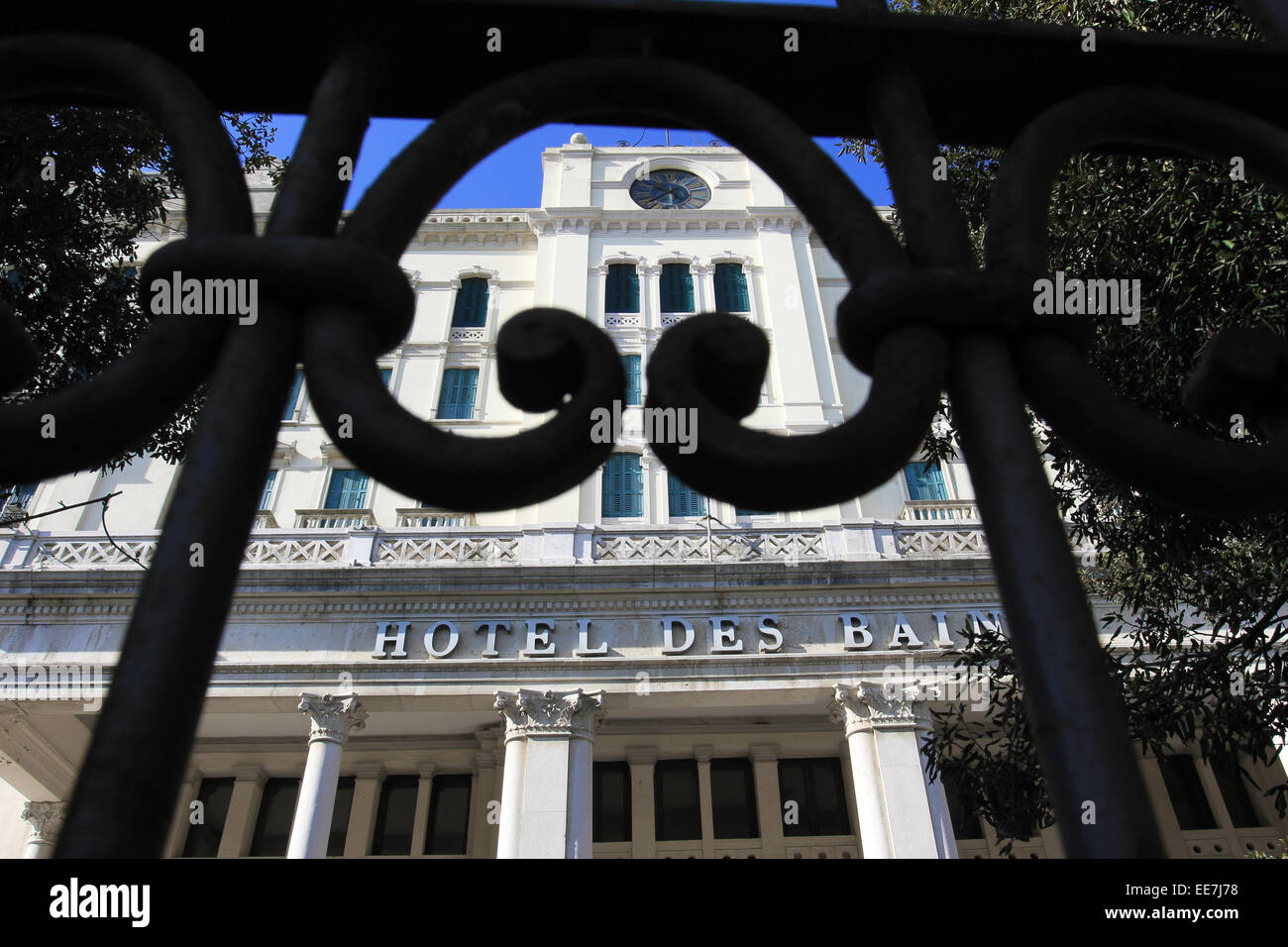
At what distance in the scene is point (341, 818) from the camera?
18781 millimetres

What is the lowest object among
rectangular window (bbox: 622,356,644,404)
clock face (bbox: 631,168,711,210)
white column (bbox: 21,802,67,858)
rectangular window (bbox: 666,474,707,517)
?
white column (bbox: 21,802,67,858)

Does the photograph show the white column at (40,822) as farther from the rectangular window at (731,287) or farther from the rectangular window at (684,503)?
the rectangular window at (731,287)

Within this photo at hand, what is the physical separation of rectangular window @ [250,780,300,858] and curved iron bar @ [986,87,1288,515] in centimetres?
2070

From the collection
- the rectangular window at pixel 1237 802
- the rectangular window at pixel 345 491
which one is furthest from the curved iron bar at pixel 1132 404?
the rectangular window at pixel 1237 802

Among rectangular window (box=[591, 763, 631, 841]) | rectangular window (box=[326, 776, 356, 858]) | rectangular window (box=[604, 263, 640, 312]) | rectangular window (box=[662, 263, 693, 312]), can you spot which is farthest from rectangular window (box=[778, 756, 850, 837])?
rectangular window (box=[604, 263, 640, 312])

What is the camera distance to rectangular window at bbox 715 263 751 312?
24.7m

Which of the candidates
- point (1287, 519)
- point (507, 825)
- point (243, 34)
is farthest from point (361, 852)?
point (243, 34)

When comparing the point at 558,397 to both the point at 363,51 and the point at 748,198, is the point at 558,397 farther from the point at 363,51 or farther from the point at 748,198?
the point at 748,198

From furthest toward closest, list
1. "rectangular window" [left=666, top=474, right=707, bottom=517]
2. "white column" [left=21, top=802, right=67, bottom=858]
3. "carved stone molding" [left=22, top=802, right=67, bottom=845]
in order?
"rectangular window" [left=666, top=474, right=707, bottom=517] < "carved stone molding" [left=22, top=802, right=67, bottom=845] < "white column" [left=21, top=802, right=67, bottom=858]

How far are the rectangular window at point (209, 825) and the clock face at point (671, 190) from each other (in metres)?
19.3

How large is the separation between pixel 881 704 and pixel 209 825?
14.1 metres

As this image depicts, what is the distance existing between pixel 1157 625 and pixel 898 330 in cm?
777

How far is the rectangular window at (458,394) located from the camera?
23.2m

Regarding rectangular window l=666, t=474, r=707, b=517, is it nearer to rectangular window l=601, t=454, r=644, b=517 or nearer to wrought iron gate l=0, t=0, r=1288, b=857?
rectangular window l=601, t=454, r=644, b=517
